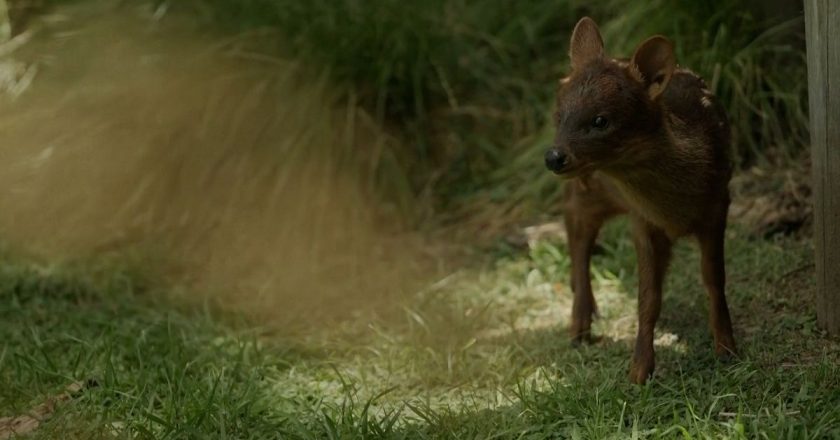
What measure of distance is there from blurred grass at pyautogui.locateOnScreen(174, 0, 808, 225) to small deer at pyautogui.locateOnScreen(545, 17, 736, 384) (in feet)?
7.29

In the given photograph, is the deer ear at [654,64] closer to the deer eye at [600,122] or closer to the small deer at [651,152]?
the small deer at [651,152]

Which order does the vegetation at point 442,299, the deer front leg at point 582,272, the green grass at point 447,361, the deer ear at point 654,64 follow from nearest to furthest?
the green grass at point 447,361, the vegetation at point 442,299, the deer ear at point 654,64, the deer front leg at point 582,272

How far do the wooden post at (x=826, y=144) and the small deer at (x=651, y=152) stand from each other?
1.18 ft

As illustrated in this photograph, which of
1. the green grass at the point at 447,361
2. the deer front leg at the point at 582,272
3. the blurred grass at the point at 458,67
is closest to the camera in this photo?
the green grass at the point at 447,361

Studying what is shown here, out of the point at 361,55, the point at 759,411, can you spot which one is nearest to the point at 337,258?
the point at 361,55

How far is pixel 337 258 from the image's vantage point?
671cm

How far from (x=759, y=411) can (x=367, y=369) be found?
1825 millimetres

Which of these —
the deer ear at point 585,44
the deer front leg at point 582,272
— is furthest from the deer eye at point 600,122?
the deer front leg at point 582,272

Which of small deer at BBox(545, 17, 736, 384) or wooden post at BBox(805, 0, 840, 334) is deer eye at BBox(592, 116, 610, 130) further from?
wooden post at BBox(805, 0, 840, 334)

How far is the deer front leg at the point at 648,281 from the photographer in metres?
4.31

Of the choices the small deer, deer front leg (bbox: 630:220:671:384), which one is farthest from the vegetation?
the small deer

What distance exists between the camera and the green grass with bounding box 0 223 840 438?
3.90 metres

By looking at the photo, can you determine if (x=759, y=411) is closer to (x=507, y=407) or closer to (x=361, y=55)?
(x=507, y=407)

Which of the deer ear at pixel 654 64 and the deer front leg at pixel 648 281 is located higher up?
the deer ear at pixel 654 64
